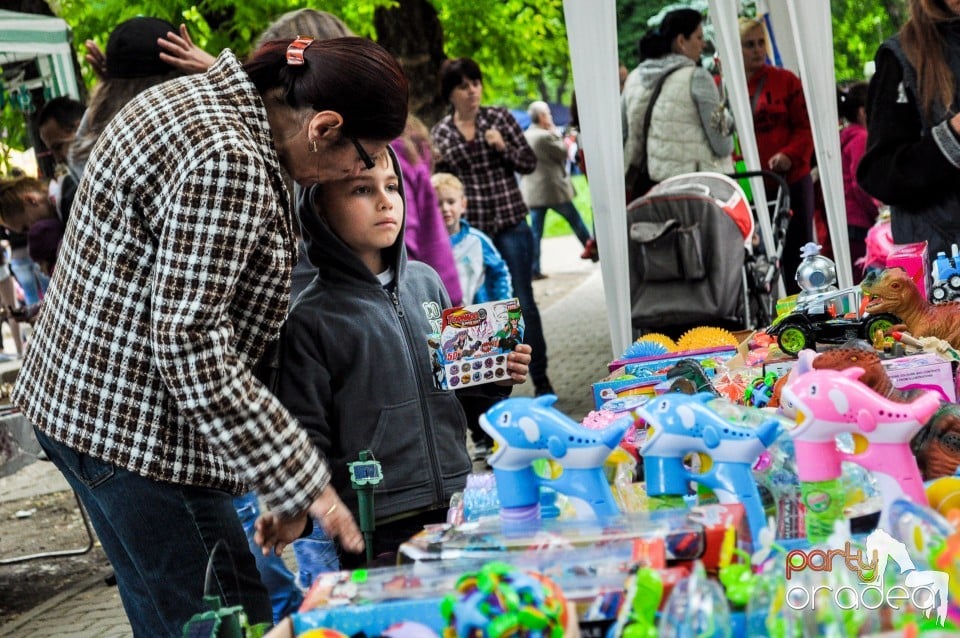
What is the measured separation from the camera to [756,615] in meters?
1.62

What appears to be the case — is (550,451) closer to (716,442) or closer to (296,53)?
(716,442)

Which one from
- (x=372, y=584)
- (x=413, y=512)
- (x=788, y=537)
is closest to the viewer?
(x=372, y=584)

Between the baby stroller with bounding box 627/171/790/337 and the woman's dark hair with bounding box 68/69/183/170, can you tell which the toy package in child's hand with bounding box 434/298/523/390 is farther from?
the baby stroller with bounding box 627/171/790/337

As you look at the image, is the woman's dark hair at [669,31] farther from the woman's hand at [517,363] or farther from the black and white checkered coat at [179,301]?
the black and white checkered coat at [179,301]

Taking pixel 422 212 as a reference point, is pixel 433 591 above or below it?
below

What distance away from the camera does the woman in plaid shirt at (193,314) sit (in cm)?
237

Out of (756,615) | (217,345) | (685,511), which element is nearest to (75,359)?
(217,345)

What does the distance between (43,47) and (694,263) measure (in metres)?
5.07

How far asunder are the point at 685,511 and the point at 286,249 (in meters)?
1.08

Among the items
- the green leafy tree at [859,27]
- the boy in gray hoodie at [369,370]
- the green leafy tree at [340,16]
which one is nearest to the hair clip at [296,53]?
the boy in gray hoodie at [369,370]

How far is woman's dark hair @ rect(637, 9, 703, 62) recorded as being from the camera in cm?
782

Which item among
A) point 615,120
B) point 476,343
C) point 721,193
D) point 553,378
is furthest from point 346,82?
point 553,378

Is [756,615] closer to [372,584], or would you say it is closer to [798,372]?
[372,584]

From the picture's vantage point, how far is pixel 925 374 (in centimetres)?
266
